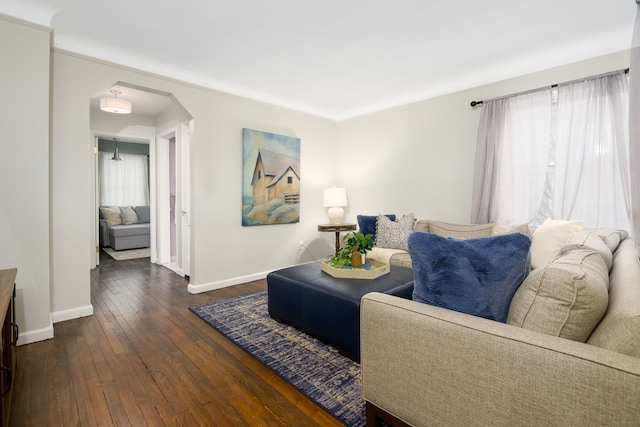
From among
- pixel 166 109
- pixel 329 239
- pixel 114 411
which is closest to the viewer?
pixel 114 411

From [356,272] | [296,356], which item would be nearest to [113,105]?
[356,272]

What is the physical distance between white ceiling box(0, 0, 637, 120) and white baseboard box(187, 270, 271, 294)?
7.80 ft

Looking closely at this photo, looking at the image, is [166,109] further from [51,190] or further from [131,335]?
[131,335]

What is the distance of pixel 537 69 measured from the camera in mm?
3221

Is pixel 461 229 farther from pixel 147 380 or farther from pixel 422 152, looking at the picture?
pixel 147 380

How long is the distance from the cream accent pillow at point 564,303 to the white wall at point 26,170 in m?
3.20

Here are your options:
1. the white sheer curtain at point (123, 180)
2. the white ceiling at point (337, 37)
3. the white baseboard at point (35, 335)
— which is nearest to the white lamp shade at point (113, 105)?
the white ceiling at point (337, 37)

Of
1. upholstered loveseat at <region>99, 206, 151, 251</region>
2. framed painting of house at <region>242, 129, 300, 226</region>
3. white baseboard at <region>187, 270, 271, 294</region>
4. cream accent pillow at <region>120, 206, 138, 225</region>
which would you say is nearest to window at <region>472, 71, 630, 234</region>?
framed painting of house at <region>242, 129, 300, 226</region>

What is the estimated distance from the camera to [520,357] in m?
0.98

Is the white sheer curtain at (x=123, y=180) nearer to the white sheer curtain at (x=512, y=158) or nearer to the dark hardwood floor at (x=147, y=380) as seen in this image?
the dark hardwood floor at (x=147, y=380)

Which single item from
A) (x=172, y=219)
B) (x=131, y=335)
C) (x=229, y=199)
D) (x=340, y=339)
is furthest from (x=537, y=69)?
(x=172, y=219)

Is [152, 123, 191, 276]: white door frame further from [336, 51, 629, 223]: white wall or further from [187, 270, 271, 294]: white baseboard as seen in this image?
[336, 51, 629, 223]: white wall

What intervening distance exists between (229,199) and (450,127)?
2.86 m

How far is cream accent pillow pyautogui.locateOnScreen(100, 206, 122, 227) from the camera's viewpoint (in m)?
7.02
